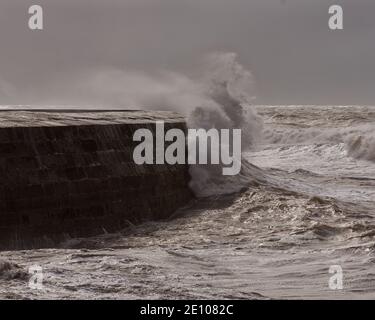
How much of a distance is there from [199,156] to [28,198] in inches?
144

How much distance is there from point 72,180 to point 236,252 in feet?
7.18

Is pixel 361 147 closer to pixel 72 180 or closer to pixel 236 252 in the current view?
pixel 72 180

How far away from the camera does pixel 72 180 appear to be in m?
9.52

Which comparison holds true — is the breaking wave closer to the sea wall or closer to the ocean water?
the ocean water

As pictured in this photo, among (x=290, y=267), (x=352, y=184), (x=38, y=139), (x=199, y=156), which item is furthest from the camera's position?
(x=352, y=184)

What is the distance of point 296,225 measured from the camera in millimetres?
9664

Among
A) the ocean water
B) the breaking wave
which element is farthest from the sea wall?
the breaking wave

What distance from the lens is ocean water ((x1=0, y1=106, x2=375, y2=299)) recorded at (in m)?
6.57

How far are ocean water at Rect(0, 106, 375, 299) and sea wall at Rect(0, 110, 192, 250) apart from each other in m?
0.28

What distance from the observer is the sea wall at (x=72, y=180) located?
8.91 meters

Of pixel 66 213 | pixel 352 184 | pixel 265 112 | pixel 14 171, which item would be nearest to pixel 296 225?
pixel 66 213

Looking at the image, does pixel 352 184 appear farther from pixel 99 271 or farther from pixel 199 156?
pixel 99 271

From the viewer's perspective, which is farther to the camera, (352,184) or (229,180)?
(352,184)

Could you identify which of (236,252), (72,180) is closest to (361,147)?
(72,180)
